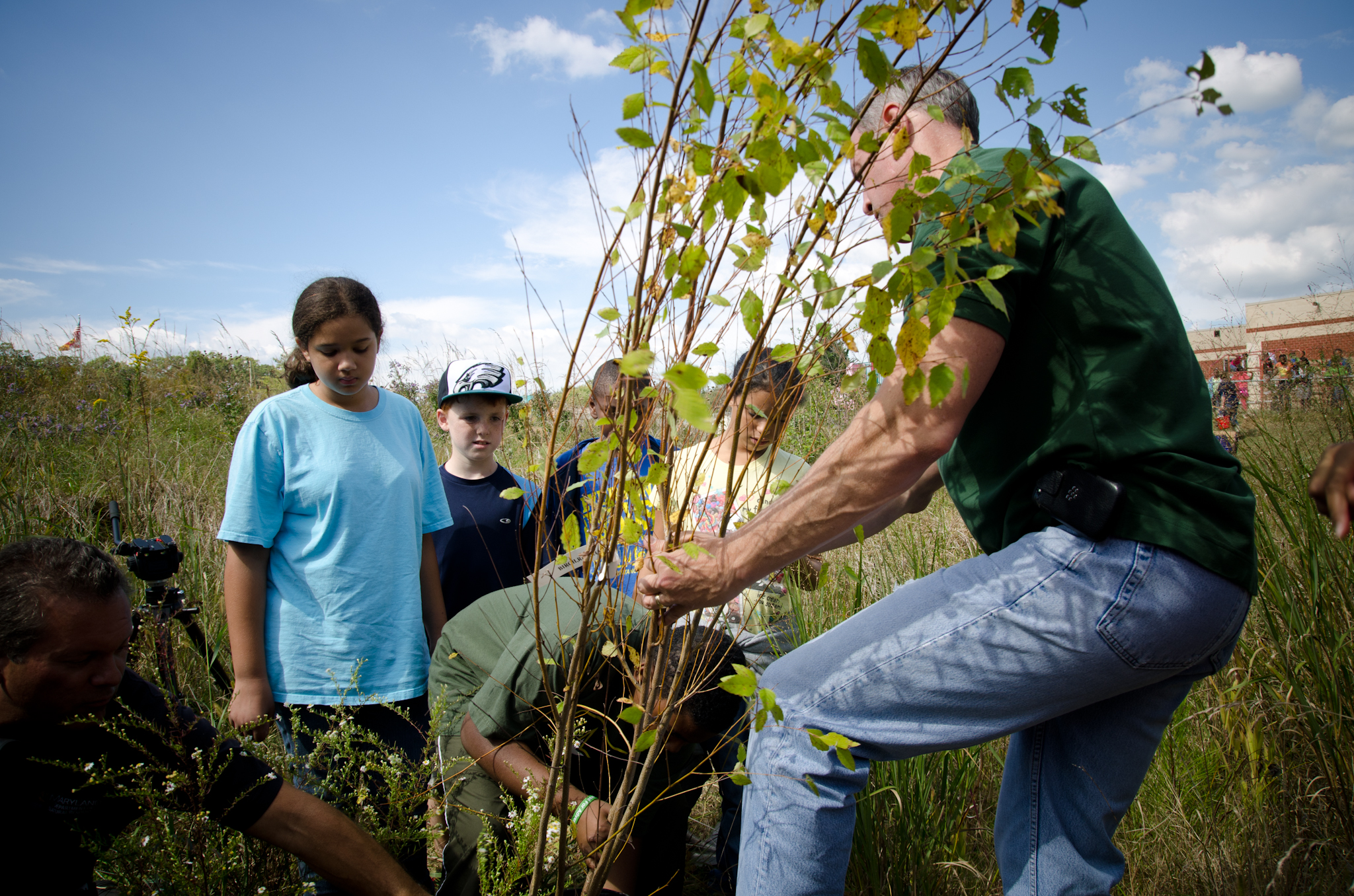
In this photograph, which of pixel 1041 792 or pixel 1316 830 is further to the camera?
pixel 1316 830

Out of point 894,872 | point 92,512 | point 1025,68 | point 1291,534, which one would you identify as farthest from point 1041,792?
point 92,512

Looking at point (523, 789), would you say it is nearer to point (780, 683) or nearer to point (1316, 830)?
point (780, 683)

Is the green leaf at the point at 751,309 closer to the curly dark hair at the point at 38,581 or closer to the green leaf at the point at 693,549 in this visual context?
the green leaf at the point at 693,549

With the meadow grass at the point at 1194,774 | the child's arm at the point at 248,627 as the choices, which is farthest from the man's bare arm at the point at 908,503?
the child's arm at the point at 248,627

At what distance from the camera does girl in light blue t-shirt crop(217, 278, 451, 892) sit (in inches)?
82.5

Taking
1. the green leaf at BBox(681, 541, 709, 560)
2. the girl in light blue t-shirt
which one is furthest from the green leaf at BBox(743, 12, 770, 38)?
the girl in light blue t-shirt

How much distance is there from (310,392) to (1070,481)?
7.22ft

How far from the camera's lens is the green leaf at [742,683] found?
100 cm

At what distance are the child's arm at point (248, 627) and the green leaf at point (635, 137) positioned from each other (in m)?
1.77

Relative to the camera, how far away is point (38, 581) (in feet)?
4.68

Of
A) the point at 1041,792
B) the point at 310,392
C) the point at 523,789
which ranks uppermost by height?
the point at 310,392

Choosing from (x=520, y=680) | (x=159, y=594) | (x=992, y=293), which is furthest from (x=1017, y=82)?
(x=159, y=594)

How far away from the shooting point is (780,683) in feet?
4.05

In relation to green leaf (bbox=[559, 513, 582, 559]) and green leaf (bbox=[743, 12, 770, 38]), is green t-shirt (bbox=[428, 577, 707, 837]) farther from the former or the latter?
green leaf (bbox=[743, 12, 770, 38])
